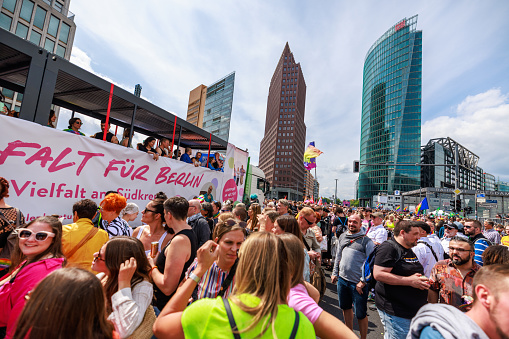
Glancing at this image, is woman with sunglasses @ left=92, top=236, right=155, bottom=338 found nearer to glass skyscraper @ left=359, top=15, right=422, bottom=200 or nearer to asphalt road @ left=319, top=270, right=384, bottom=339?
asphalt road @ left=319, top=270, right=384, bottom=339

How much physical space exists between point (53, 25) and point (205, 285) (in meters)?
Result: 48.3

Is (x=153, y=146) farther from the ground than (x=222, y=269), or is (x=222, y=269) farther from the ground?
(x=153, y=146)

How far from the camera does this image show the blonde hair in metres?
1.12

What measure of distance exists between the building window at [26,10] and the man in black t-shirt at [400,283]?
46859 millimetres

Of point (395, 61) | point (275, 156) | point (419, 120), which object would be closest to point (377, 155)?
point (419, 120)

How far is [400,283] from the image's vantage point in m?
2.76

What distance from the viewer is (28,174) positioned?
12.2 feet

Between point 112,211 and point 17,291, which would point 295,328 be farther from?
point 112,211

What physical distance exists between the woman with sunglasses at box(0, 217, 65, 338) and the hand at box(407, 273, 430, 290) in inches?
143

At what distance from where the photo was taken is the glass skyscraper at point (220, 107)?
5269 cm

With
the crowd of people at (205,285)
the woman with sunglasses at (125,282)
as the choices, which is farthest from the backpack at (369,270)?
the woman with sunglasses at (125,282)

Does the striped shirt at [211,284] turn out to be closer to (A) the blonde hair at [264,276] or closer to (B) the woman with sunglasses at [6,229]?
(A) the blonde hair at [264,276]

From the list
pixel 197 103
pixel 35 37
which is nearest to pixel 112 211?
pixel 35 37

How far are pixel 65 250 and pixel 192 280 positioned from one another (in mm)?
1831
